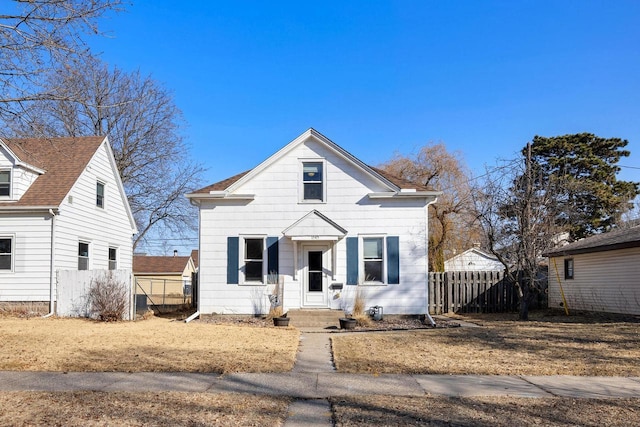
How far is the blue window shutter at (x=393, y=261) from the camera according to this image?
1627 centimetres

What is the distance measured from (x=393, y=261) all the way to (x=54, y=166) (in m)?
12.8

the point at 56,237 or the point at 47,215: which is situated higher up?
the point at 47,215

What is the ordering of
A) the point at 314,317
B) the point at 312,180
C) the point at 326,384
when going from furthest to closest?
the point at 312,180 → the point at 314,317 → the point at 326,384

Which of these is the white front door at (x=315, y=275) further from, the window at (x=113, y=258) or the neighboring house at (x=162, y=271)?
the neighboring house at (x=162, y=271)

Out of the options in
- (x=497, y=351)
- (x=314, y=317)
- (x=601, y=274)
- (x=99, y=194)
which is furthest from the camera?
(x=99, y=194)

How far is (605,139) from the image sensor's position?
37.5 m

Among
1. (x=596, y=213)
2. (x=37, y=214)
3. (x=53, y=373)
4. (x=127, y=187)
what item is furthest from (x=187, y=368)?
(x=596, y=213)

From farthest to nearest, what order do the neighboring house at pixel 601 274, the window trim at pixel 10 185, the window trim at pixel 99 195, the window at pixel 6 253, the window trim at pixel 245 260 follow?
the window trim at pixel 99 195
the window trim at pixel 10 185
the window at pixel 6 253
the neighboring house at pixel 601 274
the window trim at pixel 245 260

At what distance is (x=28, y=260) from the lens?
17453 mm

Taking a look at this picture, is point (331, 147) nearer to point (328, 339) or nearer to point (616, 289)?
point (328, 339)

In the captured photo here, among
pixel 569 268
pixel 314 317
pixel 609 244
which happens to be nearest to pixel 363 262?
pixel 314 317

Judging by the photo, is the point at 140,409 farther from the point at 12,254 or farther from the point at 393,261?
the point at 12,254

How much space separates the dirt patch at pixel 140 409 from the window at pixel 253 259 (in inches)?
391

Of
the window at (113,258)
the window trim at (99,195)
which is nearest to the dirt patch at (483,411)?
the window trim at (99,195)
